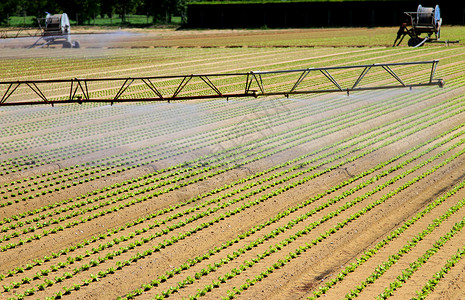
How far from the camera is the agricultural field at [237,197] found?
41.3ft

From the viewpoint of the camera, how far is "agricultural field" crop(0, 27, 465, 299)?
12586 mm

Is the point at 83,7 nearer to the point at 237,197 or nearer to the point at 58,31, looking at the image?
the point at 58,31

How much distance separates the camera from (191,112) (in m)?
31.1

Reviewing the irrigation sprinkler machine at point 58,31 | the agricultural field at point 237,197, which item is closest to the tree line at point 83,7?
the irrigation sprinkler machine at point 58,31

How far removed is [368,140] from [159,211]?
11.0 meters

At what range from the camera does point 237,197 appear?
17.9m

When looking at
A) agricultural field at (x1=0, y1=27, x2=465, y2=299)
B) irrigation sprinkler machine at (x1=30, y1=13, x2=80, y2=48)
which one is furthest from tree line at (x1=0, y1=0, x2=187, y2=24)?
agricultural field at (x1=0, y1=27, x2=465, y2=299)

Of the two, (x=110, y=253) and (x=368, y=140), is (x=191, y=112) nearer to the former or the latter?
(x=368, y=140)

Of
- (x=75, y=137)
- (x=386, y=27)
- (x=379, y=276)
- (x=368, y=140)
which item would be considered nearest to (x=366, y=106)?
(x=368, y=140)

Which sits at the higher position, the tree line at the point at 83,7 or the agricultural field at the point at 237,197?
the tree line at the point at 83,7

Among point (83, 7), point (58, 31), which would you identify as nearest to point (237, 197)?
point (58, 31)

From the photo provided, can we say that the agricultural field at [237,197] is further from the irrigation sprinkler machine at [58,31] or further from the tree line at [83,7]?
the tree line at [83,7]

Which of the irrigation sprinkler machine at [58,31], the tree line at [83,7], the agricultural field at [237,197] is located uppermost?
the tree line at [83,7]

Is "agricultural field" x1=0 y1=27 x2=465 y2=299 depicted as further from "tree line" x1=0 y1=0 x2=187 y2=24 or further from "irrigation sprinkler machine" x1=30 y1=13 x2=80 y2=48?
"tree line" x1=0 y1=0 x2=187 y2=24
